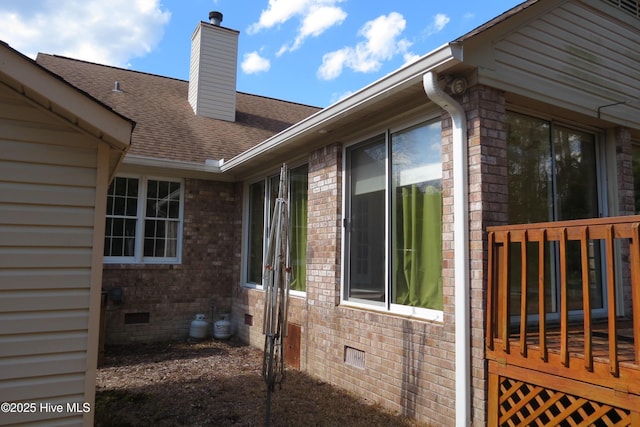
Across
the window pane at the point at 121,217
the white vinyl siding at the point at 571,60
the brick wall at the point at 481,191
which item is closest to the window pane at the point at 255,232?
the window pane at the point at 121,217

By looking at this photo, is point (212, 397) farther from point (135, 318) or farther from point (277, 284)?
point (135, 318)

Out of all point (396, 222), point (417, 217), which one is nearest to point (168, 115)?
point (396, 222)

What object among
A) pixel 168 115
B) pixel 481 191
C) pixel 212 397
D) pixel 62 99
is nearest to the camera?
pixel 62 99

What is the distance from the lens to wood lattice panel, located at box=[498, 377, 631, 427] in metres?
2.93

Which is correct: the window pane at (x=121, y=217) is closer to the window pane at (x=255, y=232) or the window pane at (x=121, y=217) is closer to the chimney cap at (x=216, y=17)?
the window pane at (x=255, y=232)

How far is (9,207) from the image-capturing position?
10.00 ft

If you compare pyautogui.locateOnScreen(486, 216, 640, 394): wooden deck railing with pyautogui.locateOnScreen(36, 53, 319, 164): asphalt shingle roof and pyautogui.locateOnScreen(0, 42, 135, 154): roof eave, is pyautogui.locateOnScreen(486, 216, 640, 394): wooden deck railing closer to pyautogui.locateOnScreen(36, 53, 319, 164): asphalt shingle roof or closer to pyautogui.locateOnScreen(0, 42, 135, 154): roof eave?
pyautogui.locateOnScreen(0, 42, 135, 154): roof eave

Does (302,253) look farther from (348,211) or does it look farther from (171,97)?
(171,97)

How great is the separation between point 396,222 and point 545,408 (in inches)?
85.7

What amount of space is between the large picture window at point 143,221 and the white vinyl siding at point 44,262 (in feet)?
16.7

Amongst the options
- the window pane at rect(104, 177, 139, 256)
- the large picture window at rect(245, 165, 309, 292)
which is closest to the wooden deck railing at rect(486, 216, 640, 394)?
the large picture window at rect(245, 165, 309, 292)

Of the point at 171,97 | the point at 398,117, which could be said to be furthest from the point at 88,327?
the point at 171,97

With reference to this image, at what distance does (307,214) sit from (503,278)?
333 cm

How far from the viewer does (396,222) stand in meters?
4.78
